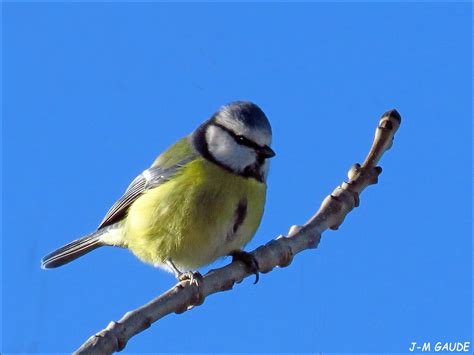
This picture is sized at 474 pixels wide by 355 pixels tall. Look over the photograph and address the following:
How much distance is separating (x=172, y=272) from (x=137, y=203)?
42 cm

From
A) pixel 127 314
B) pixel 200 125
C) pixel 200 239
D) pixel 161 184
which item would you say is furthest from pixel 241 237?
pixel 127 314

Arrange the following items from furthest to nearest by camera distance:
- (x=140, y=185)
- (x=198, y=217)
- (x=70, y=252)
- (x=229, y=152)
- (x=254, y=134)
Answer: (x=70, y=252), (x=140, y=185), (x=229, y=152), (x=254, y=134), (x=198, y=217)

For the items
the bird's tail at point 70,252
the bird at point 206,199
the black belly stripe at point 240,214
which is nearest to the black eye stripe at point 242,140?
the bird at point 206,199

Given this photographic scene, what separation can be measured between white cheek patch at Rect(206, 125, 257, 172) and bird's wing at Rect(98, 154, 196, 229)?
0.13 m

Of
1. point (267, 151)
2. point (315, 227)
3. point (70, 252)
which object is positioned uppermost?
point (267, 151)

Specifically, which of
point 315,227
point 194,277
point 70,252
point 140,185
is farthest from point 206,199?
point 70,252

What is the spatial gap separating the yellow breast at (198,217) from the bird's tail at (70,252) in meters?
0.54

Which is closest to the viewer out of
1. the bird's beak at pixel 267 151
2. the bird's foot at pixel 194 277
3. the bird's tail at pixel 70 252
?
the bird's foot at pixel 194 277

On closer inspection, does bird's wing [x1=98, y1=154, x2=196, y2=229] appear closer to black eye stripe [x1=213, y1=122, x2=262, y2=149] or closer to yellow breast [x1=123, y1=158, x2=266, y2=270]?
yellow breast [x1=123, y1=158, x2=266, y2=270]

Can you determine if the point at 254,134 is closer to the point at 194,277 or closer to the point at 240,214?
the point at 240,214

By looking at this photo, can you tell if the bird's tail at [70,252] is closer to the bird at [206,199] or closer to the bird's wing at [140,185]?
the bird's wing at [140,185]

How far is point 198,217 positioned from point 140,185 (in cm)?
59

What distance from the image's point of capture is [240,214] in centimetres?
357

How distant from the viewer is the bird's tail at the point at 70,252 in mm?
4199
